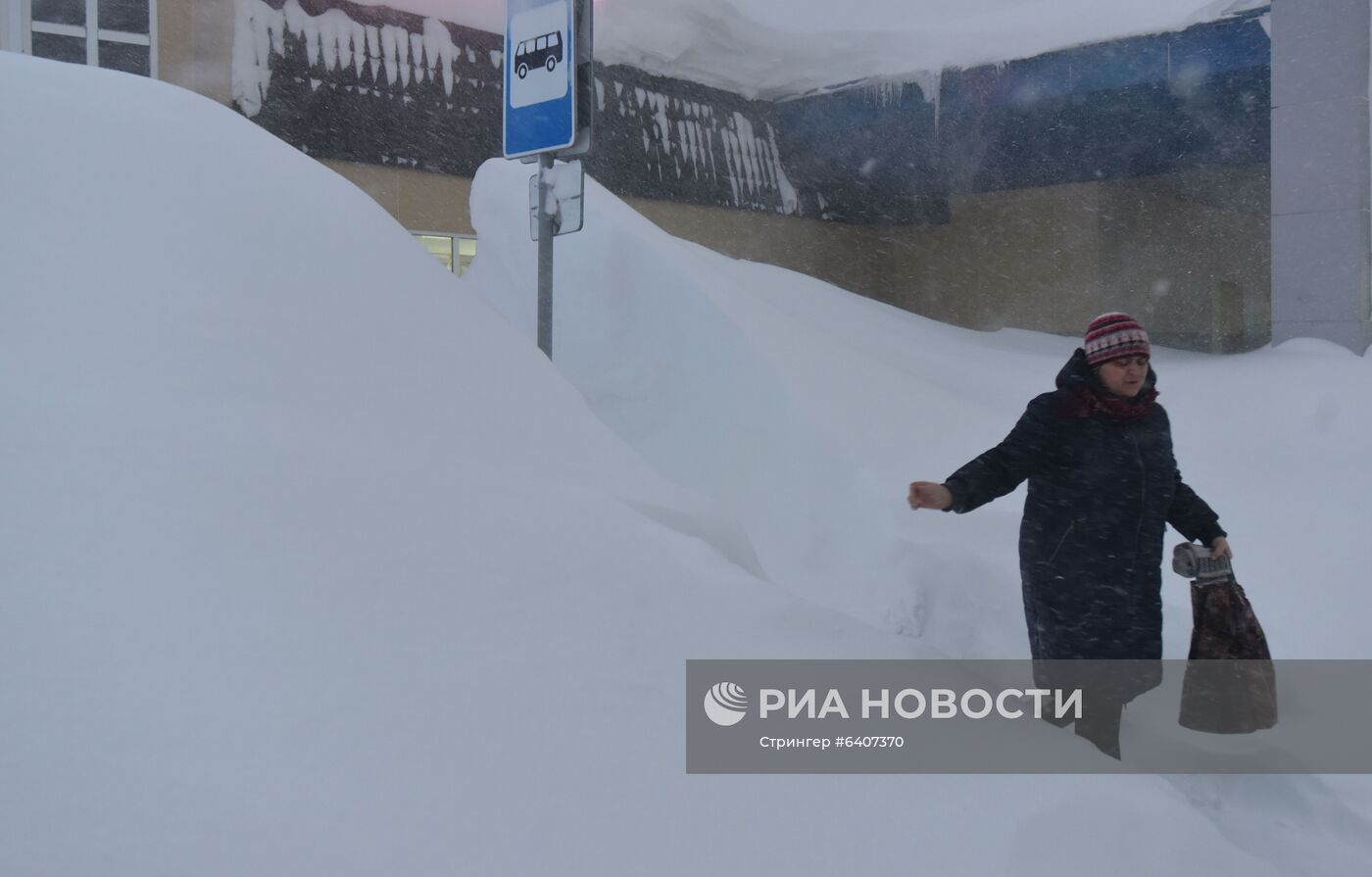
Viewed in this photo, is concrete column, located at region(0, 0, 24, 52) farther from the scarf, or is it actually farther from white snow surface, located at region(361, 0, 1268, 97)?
the scarf

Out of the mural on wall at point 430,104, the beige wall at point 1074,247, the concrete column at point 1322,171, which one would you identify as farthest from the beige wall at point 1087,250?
the concrete column at point 1322,171

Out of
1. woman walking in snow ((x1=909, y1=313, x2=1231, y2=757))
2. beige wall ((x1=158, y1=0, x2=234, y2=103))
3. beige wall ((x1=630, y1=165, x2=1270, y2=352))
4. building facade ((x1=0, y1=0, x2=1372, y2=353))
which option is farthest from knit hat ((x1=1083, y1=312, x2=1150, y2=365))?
beige wall ((x1=630, y1=165, x2=1270, y2=352))

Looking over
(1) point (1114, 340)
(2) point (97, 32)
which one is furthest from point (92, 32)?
(1) point (1114, 340)

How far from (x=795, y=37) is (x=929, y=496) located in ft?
35.9

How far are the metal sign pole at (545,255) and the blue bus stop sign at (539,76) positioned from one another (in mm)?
83

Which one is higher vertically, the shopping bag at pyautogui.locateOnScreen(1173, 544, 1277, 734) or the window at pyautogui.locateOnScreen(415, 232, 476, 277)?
the window at pyautogui.locateOnScreen(415, 232, 476, 277)

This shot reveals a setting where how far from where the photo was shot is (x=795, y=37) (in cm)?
1246

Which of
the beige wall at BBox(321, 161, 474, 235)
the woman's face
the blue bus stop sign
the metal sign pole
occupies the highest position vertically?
the beige wall at BBox(321, 161, 474, 235)

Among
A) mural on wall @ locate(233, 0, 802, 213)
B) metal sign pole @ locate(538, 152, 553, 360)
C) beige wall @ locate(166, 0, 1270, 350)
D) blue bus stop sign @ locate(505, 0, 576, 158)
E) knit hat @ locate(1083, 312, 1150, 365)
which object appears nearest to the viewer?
knit hat @ locate(1083, 312, 1150, 365)

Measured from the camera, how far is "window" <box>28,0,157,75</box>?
8.53 m

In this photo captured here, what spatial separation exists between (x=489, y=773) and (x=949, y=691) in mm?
1068

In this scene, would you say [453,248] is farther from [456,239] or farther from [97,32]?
[97,32]

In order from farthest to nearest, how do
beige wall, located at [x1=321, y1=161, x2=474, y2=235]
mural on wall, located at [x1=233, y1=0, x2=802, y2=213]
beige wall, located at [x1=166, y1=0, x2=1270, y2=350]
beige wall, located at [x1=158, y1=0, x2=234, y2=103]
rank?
1. beige wall, located at [x1=166, y1=0, x2=1270, y2=350]
2. beige wall, located at [x1=321, y1=161, x2=474, y2=235]
3. mural on wall, located at [x1=233, y1=0, x2=802, y2=213]
4. beige wall, located at [x1=158, y1=0, x2=234, y2=103]

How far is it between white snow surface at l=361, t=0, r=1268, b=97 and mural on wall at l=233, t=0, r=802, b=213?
0.71 feet
